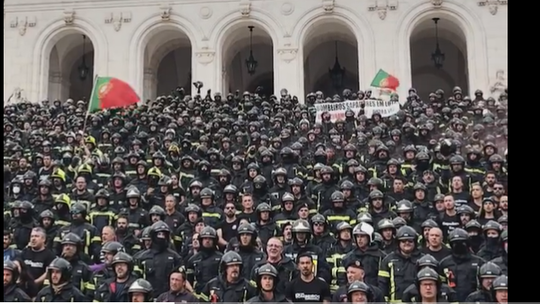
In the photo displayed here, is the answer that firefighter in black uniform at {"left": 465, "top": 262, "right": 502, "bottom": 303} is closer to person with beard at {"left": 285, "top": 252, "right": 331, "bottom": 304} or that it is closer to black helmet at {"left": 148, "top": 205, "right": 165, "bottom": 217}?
person with beard at {"left": 285, "top": 252, "right": 331, "bottom": 304}

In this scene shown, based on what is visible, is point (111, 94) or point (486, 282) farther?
point (111, 94)

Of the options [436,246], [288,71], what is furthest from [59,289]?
[288,71]

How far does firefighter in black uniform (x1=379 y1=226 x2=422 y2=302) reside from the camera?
8.02 m

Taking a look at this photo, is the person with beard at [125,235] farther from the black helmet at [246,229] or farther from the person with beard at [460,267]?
the person with beard at [460,267]

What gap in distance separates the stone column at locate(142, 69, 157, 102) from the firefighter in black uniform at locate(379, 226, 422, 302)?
797 inches

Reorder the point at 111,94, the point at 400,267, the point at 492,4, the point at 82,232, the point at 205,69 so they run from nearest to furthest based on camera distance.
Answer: the point at 400,267
the point at 82,232
the point at 111,94
the point at 492,4
the point at 205,69

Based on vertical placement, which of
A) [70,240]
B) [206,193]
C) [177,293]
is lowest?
[177,293]

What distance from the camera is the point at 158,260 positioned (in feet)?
28.4

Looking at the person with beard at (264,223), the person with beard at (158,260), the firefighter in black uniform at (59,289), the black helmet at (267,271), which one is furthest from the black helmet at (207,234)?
the firefighter in black uniform at (59,289)

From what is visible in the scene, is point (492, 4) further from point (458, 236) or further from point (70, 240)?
point (70, 240)

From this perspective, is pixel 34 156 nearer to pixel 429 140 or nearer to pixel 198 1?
pixel 429 140

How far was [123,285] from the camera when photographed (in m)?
7.89

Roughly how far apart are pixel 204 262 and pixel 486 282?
3294 millimetres

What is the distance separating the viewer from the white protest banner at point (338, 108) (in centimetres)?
1800
